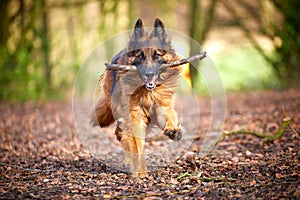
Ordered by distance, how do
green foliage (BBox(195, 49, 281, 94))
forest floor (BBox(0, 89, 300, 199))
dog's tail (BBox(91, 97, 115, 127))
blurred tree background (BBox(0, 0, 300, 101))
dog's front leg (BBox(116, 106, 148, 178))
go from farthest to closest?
green foliage (BBox(195, 49, 281, 94)) < blurred tree background (BBox(0, 0, 300, 101)) < dog's tail (BBox(91, 97, 115, 127)) < dog's front leg (BBox(116, 106, 148, 178)) < forest floor (BBox(0, 89, 300, 199))

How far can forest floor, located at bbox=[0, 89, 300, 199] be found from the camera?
4648mm

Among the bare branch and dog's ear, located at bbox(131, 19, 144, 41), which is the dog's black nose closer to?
the bare branch

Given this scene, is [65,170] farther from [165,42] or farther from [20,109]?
[20,109]

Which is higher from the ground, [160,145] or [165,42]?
[165,42]

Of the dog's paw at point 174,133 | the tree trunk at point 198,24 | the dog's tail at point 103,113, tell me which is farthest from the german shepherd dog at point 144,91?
the tree trunk at point 198,24

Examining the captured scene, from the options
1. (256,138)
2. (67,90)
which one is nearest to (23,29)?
(67,90)

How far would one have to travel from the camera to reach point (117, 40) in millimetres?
17828

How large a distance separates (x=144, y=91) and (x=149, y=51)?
52cm

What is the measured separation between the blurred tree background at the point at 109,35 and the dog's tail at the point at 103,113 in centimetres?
760

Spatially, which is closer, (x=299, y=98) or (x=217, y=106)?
(x=299, y=98)

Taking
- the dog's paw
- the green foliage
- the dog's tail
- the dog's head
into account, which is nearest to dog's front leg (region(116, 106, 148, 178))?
the dog's paw

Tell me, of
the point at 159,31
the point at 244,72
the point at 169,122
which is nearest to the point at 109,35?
the point at 244,72

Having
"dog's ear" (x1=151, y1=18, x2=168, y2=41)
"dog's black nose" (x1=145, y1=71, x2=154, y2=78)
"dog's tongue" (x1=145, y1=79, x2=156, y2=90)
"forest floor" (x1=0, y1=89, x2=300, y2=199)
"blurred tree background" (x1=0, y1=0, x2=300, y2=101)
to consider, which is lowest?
"forest floor" (x1=0, y1=89, x2=300, y2=199)

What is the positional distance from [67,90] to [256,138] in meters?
10.5
